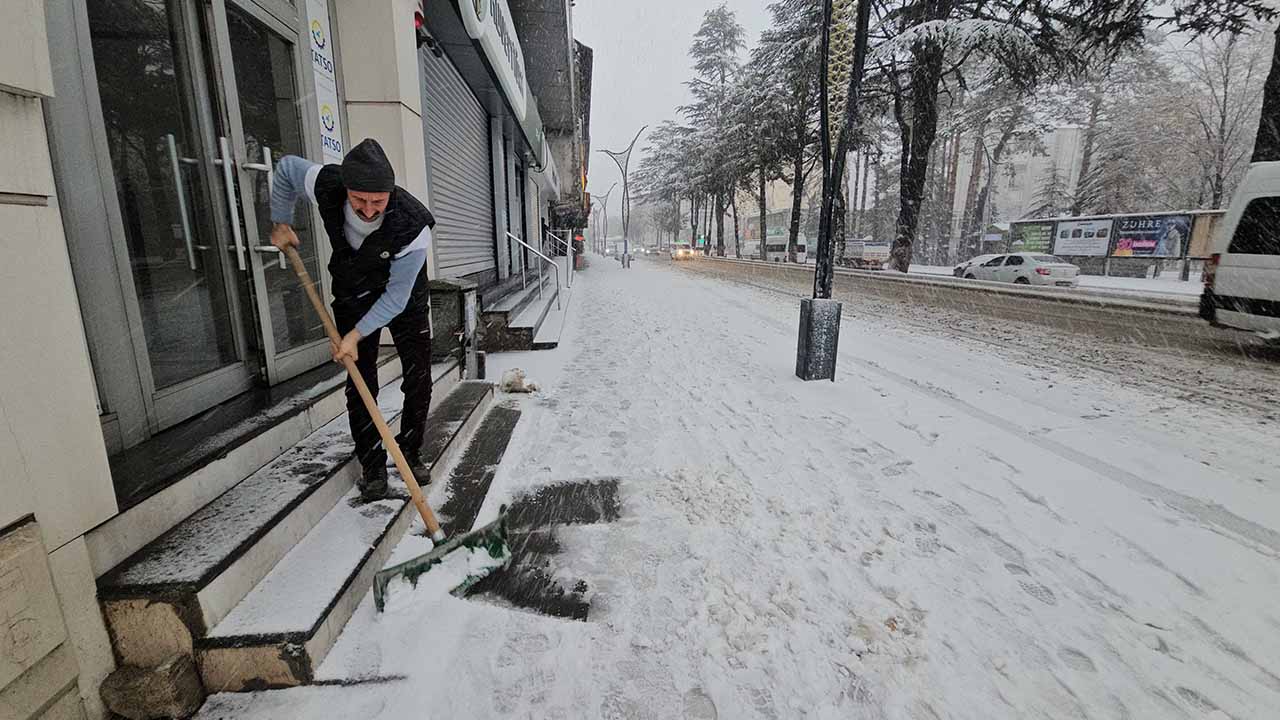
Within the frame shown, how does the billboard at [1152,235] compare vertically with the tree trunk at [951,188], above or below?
below

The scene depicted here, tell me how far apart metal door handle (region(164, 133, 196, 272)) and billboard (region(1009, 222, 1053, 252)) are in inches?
1164

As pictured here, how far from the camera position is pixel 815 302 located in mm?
5512

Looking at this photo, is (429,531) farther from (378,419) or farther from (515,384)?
(515,384)

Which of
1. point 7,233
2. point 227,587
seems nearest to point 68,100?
point 7,233

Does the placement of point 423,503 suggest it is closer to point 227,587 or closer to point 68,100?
point 227,587

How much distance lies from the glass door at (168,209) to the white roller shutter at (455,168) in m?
2.93

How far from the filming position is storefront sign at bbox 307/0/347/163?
387cm

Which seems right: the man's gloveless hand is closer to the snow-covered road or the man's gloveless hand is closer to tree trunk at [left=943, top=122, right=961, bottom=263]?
the snow-covered road

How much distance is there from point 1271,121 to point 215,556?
15841 millimetres

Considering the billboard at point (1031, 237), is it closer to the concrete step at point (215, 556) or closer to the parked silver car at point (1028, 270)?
the parked silver car at point (1028, 270)

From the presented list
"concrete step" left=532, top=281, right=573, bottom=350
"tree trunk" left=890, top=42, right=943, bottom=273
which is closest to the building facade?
"concrete step" left=532, top=281, right=573, bottom=350

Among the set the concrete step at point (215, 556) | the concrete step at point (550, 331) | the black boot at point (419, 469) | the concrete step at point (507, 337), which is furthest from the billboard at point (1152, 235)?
the concrete step at point (215, 556)

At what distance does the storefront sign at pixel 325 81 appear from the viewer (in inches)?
152

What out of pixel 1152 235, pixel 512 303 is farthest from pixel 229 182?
pixel 1152 235
